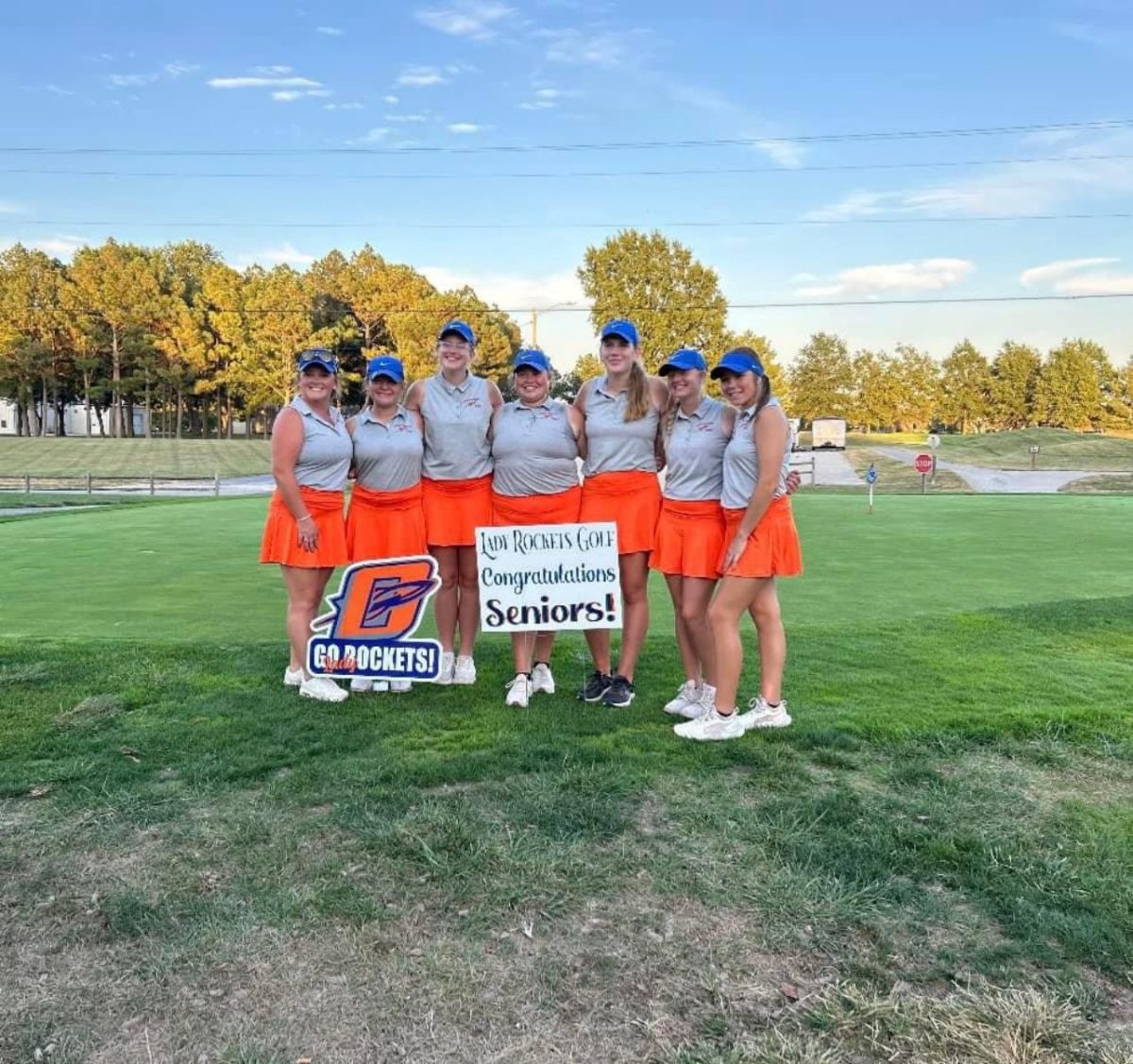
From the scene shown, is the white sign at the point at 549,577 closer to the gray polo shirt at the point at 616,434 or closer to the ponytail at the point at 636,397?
the gray polo shirt at the point at 616,434

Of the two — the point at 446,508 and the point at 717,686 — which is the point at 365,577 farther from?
the point at 717,686

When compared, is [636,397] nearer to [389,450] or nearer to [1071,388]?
[389,450]

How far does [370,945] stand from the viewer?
2.34 meters

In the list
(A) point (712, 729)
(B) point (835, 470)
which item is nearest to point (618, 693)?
(A) point (712, 729)

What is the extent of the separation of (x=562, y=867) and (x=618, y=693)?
1.74 metres

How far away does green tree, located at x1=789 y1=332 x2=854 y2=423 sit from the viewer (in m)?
63.8

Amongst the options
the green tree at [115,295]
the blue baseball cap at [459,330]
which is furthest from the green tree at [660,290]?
the blue baseball cap at [459,330]

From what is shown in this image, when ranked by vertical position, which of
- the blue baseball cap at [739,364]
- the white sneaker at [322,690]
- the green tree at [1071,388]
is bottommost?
the white sneaker at [322,690]

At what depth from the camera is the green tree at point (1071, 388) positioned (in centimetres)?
6234

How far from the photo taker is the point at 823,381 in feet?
208

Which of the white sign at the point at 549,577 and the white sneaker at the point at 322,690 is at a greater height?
the white sign at the point at 549,577

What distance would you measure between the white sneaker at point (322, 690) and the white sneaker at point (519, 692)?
33.1 inches

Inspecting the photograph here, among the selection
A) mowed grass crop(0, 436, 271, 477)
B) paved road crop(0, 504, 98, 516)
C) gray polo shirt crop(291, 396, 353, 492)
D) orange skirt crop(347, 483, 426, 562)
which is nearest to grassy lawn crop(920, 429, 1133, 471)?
mowed grass crop(0, 436, 271, 477)

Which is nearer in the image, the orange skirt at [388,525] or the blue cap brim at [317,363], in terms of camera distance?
the blue cap brim at [317,363]
